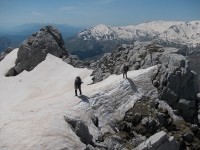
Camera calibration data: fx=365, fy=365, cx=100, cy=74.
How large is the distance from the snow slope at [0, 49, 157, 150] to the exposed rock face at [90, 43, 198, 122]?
1.80m

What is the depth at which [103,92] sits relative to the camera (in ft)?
167

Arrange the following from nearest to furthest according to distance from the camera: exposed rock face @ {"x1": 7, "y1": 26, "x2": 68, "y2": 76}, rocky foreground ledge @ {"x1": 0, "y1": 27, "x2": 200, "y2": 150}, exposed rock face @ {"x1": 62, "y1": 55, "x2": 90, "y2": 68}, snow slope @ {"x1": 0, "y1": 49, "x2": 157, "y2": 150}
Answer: snow slope @ {"x1": 0, "y1": 49, "x2": 157, "y2": 150}, rocky foreground ledge @ {"x1": 0, "y1": 27, "x2": 200, "y2": 150}, exposed rock face @ {"x1": 62, "y1": 55, "x2": 90, "y2": 68}, exposed rock face @ {"x1": 7, "y1": 26, "x2": 68, "y2": 76}

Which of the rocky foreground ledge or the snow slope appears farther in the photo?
the rocky foreground ledge

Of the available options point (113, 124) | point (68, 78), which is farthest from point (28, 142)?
point (68, 78)

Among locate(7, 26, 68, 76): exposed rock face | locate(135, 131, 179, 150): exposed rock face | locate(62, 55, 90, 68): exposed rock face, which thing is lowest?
locate(135, 131, 179, 150): exposed rock face

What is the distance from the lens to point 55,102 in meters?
49.9

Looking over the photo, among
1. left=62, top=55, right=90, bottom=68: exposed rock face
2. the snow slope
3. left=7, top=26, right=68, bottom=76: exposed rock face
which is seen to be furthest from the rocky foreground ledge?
left=7, top=26, right=68, bottom=76: exposed rock face

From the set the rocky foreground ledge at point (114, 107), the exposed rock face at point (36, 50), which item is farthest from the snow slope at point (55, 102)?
the exposed rock face at point (36, 50)

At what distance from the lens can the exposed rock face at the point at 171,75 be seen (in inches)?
2119

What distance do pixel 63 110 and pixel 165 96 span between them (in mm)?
16289

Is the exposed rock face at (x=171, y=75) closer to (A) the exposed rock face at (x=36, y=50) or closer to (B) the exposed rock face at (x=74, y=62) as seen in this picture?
(B) the exposed rock face at (x=74, y=62)

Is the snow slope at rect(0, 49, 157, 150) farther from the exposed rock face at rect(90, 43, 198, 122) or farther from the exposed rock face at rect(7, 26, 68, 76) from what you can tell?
the exposed rock face at rect(7, 26, 68, 76)

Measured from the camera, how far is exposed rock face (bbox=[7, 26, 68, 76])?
80438 millimetres

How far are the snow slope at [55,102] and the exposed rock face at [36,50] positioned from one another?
218 centimetres
